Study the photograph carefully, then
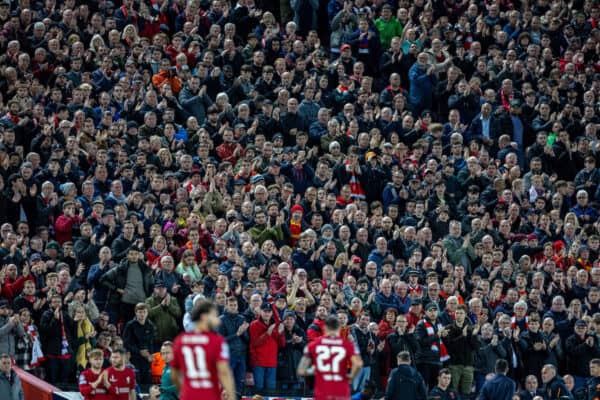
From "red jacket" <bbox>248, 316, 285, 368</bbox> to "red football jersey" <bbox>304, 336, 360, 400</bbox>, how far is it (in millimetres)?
5609

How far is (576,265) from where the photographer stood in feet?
87.9

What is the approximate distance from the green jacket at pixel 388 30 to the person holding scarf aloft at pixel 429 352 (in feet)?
32.9

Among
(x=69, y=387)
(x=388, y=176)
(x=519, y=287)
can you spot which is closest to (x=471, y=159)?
(x=388, y=176)

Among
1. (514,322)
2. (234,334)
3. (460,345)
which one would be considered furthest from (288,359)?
(514,322)

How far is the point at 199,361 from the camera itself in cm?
1564

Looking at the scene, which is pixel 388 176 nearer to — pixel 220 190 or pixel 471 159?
pixel 471 159

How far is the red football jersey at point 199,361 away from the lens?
15594mm

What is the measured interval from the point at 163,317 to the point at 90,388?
2996 mm

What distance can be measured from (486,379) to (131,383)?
6150mm

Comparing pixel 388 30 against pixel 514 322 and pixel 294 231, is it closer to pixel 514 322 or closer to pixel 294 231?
pixel 294 231

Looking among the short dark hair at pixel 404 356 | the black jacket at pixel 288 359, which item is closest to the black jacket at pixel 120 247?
the black jacket at pixel 288 359

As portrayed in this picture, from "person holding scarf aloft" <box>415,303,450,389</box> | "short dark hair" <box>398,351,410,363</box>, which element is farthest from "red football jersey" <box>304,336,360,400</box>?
"person holding scarf aloft" <box>415,303,450,389</box>

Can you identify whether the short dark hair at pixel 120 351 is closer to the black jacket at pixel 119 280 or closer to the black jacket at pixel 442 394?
the black jacket at pixel 119 280

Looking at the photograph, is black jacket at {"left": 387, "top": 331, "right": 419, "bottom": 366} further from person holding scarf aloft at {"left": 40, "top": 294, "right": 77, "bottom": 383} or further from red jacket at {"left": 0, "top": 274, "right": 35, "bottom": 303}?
red jacket at {"left": 0, "top": 274, "right": 35, "bottom": 303}
